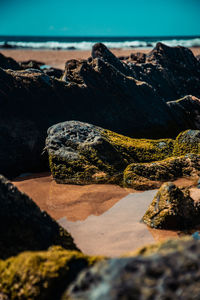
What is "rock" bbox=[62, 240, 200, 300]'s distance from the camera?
1.46 meters

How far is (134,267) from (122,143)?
4.53m

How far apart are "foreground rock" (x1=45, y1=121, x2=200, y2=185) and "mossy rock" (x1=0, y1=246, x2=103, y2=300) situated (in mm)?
3091

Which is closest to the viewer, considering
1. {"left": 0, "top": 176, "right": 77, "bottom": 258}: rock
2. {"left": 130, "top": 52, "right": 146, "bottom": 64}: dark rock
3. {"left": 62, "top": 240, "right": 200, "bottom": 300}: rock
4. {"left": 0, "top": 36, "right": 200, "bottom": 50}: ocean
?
{"left": 62, "top": 240, "right": 200, "bottom": 300}: rock

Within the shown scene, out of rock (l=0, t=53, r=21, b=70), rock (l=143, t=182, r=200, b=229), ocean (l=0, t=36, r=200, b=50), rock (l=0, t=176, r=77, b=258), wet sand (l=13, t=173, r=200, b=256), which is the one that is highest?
ocean (l=0, t=36, r=200, b=50)

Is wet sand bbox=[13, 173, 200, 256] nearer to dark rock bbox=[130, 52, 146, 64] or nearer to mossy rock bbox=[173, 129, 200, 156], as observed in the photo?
mossy rock bbox=[173, 129, 200, 156]

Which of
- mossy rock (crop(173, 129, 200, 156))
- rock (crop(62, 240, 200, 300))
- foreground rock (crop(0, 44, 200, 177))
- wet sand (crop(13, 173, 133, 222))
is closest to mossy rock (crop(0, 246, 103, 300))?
rock (crop(62, 240, 200, 300))

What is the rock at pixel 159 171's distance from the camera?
518cm

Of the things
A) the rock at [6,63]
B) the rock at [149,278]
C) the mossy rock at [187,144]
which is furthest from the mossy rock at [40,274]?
the rock at [6,63]

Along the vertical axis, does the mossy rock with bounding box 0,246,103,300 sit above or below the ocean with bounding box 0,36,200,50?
below

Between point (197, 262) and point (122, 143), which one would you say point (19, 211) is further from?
point (122, 143)

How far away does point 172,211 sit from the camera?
375 cm

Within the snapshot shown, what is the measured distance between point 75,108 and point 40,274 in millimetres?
5139

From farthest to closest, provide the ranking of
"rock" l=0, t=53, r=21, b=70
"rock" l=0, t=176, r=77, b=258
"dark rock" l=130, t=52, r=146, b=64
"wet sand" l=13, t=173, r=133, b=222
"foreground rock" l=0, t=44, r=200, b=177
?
"dark rock" l=130, t=52, r=146, b=64 < "rock" l=0, t=53, r=21, b=70 < "foreground rock" l=0, t=44, r=200, b=177 < "wet sand" l=13, t=173, r=133, b=222 < "rock" l=0, t=176, r=77, b=258

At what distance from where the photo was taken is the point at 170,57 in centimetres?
1191
